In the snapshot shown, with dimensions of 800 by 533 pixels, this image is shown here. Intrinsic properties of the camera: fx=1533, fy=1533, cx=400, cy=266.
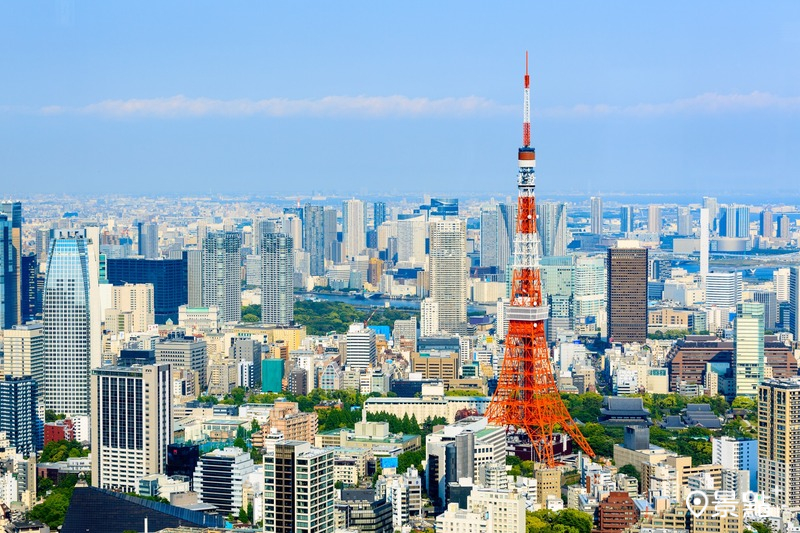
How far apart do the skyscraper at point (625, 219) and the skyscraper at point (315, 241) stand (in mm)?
5600

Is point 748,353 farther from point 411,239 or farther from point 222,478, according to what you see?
point 411,239

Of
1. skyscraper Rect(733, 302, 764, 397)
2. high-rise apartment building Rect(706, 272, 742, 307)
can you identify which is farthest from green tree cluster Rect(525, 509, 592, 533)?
high-rise apartment building Rect(706, 272, 742, 307)

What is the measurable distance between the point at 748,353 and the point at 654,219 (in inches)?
372

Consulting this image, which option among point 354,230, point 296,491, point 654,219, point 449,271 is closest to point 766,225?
point 654,219

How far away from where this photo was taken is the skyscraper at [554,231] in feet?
83.2

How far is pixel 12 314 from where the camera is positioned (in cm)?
1742

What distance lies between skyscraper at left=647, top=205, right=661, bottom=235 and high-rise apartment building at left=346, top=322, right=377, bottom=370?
6.63 m

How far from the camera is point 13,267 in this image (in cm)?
1875

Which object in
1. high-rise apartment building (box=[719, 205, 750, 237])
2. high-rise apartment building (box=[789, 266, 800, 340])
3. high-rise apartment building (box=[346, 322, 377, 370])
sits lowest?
high-rise apartment building (box=[346, 322, 377, 370])

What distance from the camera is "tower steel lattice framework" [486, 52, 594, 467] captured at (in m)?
14.0

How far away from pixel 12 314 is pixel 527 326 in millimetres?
6370

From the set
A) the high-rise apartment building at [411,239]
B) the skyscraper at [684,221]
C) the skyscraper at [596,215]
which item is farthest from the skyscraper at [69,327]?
the high-rise apartment building at [411,239]

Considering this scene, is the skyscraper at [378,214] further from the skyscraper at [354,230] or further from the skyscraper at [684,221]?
the skyscraper at [684,221]

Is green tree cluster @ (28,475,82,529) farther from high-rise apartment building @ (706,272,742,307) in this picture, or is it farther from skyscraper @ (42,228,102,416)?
high-rise apartment building @ (706,272,742,307)
